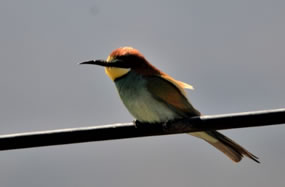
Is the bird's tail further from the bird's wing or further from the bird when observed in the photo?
the bird's wing

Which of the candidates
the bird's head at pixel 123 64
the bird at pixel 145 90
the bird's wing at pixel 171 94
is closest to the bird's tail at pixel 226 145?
the bird at pixel 145 90

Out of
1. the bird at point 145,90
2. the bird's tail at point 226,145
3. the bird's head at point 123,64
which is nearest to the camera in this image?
the bird's tail at point 226,145

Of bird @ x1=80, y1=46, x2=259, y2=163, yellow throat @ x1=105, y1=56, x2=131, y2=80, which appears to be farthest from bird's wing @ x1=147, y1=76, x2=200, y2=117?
yellow throat @ x1=105, y1=56, x2=131, y2=80

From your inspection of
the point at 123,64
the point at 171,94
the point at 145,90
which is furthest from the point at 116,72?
the point at 171,94

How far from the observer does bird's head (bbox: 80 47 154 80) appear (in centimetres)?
257

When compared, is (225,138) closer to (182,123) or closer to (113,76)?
(182,123)

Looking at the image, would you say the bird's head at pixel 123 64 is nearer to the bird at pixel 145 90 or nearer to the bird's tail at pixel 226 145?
the bird at pixel 145 90

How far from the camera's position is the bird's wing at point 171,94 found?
246cm

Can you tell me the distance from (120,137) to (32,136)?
27 cm

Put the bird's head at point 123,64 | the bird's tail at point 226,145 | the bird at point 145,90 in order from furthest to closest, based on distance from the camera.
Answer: the bird's head at point 123,64 < the bird at point 145,90 < the bird's tail at point 226,145

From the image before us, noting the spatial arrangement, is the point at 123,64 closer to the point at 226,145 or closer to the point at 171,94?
the point at 171,94

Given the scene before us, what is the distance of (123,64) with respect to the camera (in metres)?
2.58

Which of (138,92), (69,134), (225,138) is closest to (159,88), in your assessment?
(138,92)

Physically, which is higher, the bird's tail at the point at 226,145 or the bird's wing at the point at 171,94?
the bird's wing at the point at 171,94
